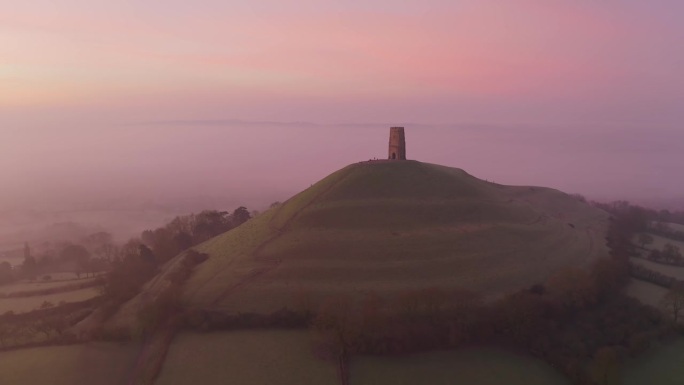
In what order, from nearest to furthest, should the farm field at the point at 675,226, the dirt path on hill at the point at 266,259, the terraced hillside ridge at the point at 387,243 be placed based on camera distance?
the dirt path on hill at the point at 266,259, the terraced hillside ridge at the point at 387,243, the farm field at the point at 675,226

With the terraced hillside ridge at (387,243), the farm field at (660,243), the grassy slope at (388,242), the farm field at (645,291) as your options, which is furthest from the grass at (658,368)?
the farm field at (660,243)

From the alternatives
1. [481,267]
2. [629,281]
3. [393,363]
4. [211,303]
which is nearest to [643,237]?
[629,281]

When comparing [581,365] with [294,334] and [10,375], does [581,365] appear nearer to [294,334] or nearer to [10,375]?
[294,334]


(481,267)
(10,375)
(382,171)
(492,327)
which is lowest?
(10,375)

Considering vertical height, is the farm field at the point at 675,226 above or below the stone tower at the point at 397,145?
below

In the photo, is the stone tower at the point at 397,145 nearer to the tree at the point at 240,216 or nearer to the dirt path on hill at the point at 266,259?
the dirt path on hill at the point at 266,259

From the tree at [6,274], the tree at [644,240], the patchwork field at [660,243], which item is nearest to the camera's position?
the tree at [6,274]
